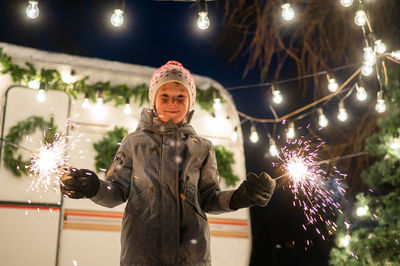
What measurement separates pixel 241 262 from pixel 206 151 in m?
2.94

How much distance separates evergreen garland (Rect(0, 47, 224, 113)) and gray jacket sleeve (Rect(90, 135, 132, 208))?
252 centimetres

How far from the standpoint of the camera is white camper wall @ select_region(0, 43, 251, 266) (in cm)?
436

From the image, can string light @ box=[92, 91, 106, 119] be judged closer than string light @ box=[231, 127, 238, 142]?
Yes

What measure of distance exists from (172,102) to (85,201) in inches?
96.8

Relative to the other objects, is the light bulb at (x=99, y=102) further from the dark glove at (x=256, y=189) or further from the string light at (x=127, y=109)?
the dark glove at (x=256, y=189)

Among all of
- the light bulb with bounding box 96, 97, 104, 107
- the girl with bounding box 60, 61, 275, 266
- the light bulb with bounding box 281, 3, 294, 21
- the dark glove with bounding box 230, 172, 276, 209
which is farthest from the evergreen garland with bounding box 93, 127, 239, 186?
the dark glove with bounding box 230, 172, 276, 209

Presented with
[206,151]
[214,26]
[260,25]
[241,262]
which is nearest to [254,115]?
[214,26]

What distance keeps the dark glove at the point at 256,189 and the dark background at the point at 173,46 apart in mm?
6202

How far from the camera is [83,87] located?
4980 millimetres

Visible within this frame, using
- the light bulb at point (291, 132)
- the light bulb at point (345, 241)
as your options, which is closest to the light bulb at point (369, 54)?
the light bulb at point (291, 132)

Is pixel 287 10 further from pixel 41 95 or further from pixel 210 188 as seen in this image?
pixel 41 95

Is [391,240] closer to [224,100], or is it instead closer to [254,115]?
[224,100]

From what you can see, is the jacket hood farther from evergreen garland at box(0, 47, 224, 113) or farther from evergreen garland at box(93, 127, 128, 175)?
evergreen garland at box(0, 47, 224, 113)

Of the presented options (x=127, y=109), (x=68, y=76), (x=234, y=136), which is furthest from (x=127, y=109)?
(x=234, y=136)
